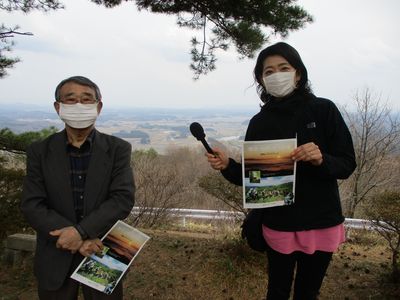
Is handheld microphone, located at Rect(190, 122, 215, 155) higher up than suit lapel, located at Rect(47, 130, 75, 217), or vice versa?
handheld microphone, located at Rect(190, 122, 215, 155)

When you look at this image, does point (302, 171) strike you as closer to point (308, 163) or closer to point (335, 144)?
point (308, 163)

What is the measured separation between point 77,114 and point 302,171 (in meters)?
1.33

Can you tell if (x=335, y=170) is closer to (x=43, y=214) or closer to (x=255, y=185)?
(x=255, y=185)

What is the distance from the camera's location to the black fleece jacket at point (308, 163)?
1981mm

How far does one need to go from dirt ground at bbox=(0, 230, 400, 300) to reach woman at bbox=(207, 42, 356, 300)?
1.82 metres

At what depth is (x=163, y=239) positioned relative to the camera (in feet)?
17.7

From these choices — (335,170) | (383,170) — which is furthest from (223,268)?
(383,170)

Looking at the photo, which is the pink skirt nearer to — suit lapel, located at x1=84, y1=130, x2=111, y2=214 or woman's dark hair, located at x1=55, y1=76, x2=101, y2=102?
suit lapel, located at x1=84, y1=130, x2=111, y2=214

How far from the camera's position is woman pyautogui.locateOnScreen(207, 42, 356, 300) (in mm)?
1983

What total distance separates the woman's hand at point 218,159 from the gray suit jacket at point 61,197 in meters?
0.51

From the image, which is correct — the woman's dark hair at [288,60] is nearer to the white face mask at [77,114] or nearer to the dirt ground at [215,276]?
the white face mask at [77,114]

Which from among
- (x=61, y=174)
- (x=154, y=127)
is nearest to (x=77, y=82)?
(x=61, y=174)

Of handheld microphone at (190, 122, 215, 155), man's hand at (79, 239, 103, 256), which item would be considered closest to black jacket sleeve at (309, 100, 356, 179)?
handheld microphone at (190, 122, 215, 155)

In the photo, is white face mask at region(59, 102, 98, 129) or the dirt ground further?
the dirt ground
